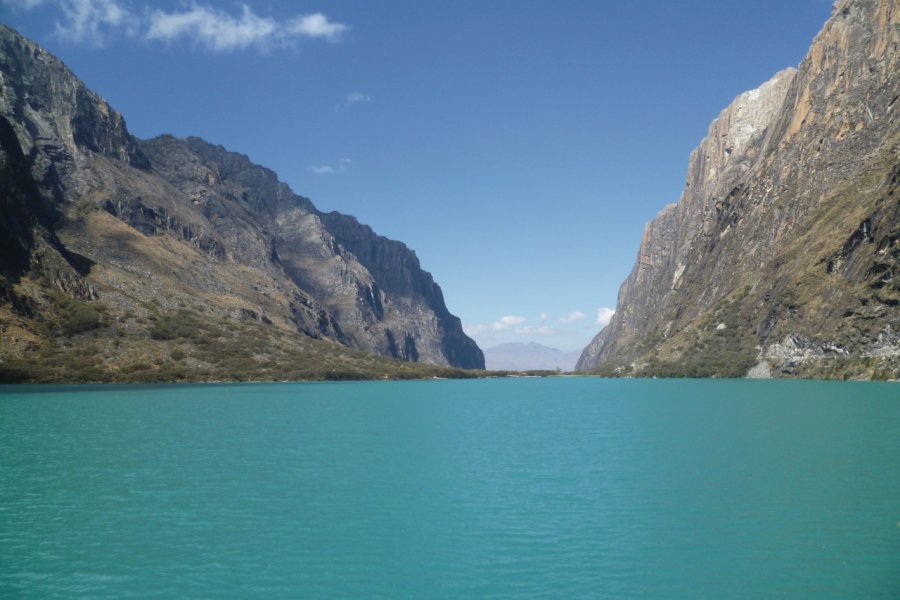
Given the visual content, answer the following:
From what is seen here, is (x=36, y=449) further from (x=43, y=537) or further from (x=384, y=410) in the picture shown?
(x=384, y=410)

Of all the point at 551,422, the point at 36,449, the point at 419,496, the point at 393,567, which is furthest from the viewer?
the point at 551,422

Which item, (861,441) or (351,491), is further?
(861,441)

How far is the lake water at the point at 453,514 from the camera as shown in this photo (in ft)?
94.4

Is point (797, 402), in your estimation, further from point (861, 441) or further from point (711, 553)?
point (711, 553)

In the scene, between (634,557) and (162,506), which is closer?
(634,557)

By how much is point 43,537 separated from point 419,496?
69.9 feet

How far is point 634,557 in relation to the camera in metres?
31.6

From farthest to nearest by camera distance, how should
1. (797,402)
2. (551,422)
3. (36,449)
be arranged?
(797,402) → (551,422) → (36,449)

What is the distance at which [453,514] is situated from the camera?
132 ft

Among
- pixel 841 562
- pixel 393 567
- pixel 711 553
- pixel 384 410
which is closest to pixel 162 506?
pixel 393 567

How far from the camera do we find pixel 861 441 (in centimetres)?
6612

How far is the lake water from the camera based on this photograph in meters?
28.8

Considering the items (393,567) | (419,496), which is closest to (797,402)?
(419,496)

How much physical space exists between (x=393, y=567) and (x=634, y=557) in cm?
1088
